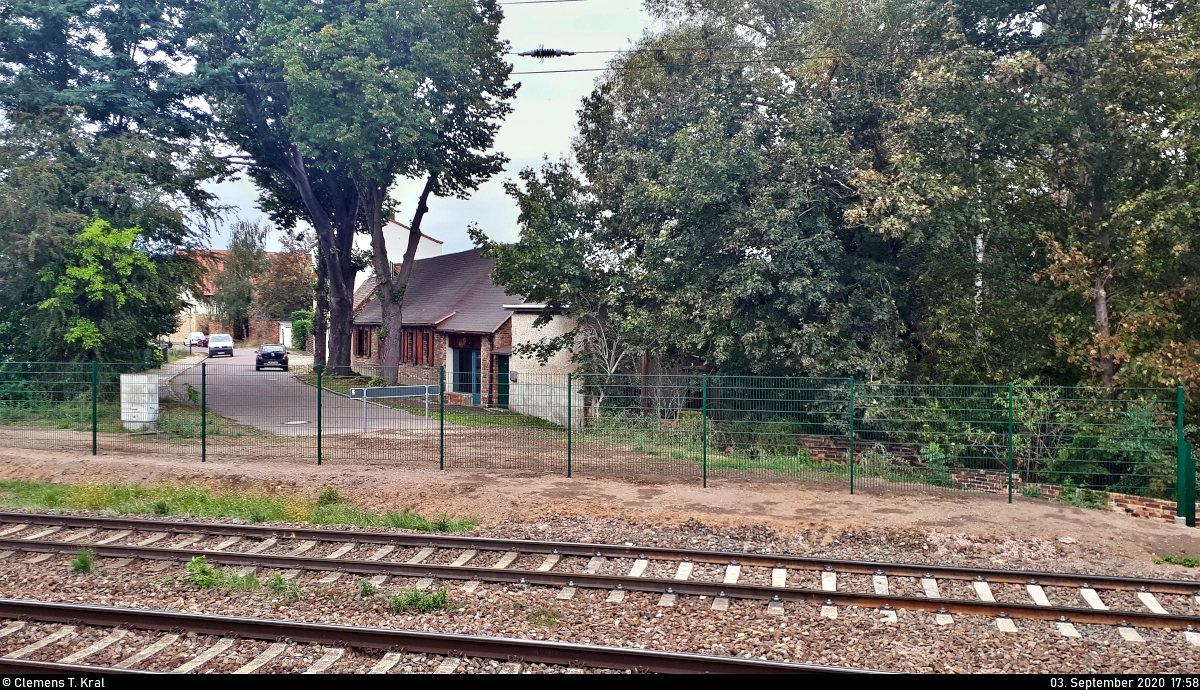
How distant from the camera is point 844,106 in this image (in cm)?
1789

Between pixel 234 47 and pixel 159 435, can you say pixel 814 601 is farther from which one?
pixel 234 47

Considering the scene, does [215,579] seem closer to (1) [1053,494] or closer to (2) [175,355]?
(1) [1053,494]

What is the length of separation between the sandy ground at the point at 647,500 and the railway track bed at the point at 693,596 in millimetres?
2029

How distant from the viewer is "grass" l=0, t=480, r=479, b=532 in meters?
10.8

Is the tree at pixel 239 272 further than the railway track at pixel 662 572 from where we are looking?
Yes

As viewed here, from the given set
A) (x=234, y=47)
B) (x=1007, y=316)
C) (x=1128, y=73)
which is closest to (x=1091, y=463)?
(x=1007, y=316)

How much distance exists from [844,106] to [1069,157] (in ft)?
16.1

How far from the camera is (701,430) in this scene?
1424 cm

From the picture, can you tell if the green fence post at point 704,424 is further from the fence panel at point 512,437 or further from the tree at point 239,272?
the tree at point 239,272

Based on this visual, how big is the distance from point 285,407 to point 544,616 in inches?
482

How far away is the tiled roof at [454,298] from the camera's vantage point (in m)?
29.6

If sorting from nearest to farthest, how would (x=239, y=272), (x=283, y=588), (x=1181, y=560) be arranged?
(x=283, y=588), (x=1181, y=560), (x=239, y=272)

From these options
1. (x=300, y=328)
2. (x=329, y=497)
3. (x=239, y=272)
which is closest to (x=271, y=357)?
(x=300, y=328)

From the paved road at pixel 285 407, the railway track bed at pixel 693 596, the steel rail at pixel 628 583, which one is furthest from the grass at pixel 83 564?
the paved road at pixel 285 407
